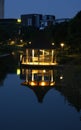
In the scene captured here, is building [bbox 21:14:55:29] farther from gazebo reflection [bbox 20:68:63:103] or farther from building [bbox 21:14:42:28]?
gazebo reflection [bbox 20:68:63:103]

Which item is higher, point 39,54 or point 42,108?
point 39,54

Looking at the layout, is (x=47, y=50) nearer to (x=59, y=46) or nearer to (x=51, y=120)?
(x=59, y=46)

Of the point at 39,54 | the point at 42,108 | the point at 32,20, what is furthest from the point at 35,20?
the point at 42,108

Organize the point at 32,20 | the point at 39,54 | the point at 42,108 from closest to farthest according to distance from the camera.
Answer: the point at 42,108 < the point at 39,54 < the point at 32,20

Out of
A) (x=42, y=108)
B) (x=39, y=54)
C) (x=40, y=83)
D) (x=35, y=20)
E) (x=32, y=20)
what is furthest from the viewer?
(x=35, y=20)

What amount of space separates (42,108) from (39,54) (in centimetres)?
2319

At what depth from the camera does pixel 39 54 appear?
130 feet

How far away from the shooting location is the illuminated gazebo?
38844 mm

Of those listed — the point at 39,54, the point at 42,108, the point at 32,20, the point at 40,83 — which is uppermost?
the point at 32,20

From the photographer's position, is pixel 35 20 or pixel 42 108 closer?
pixel 42 108

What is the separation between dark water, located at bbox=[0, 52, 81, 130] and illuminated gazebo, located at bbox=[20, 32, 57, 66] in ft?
47.4

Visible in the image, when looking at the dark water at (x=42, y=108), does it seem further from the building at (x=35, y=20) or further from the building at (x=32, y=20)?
the building at (x=32, y=20)

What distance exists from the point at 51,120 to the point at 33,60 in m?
24.7

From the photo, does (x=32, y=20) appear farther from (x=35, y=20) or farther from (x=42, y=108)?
(x=42, y=108)
